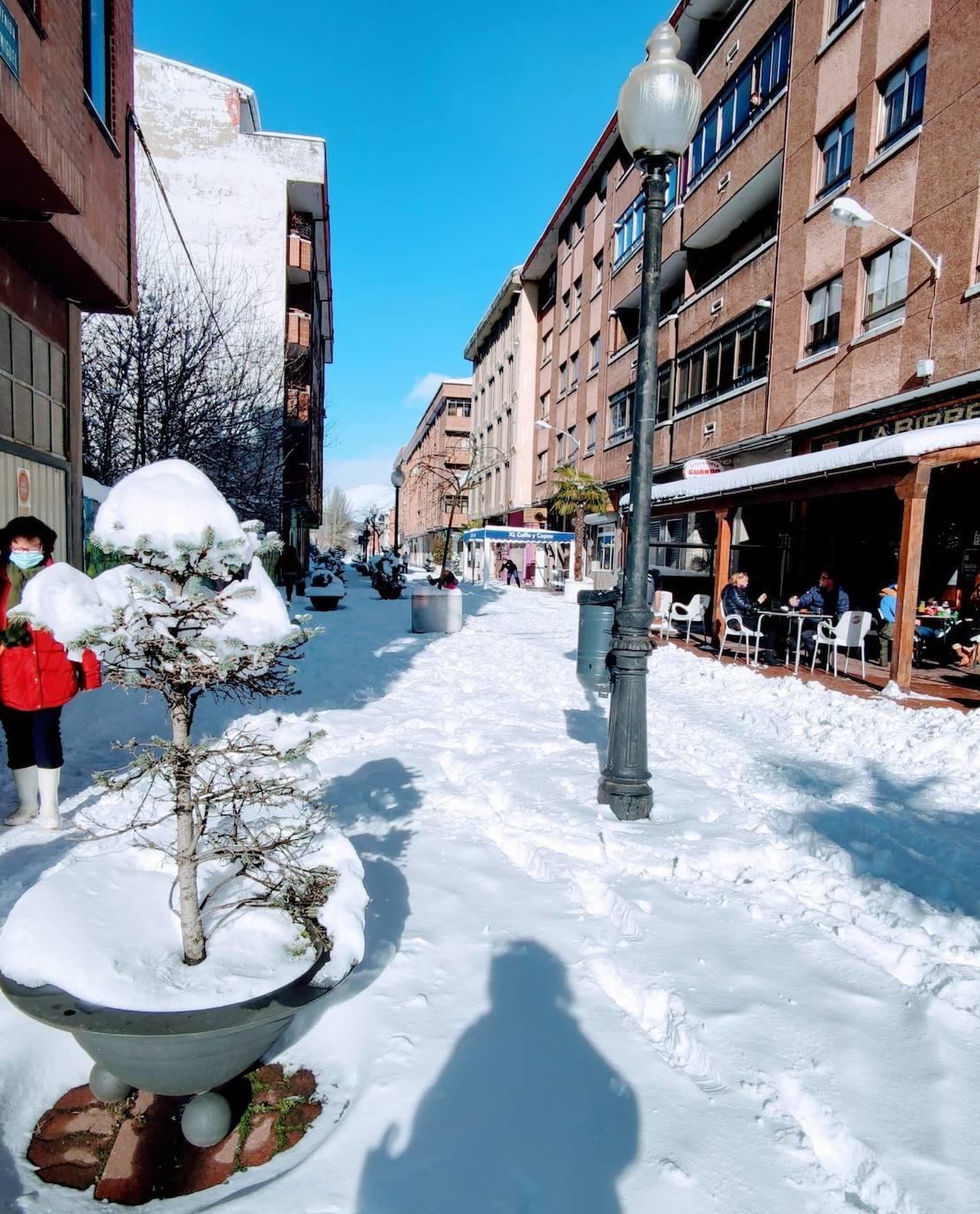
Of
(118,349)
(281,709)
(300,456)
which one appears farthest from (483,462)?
(281,709)

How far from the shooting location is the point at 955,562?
12.9 metres

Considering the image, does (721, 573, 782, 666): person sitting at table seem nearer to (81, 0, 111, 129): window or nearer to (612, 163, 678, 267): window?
(81, 0, 111, 129): window

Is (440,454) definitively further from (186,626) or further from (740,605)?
(186,626)

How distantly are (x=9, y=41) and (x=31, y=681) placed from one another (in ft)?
15.7

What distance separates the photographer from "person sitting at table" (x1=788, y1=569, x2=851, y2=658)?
37.3 ft

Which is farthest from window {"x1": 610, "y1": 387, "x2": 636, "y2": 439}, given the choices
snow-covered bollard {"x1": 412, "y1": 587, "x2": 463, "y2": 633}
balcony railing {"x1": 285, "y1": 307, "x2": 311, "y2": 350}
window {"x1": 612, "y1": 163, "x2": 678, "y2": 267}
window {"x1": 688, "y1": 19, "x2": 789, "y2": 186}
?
snow-covered bollard {"x1": 412, "y1": 587, "x2": 463, "y2": 633}

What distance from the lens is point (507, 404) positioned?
47531mm

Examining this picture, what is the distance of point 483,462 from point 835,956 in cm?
5172

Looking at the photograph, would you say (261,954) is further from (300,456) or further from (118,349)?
(300,456)

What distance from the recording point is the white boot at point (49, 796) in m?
4.08

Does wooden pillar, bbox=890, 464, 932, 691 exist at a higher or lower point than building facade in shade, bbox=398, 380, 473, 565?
lower

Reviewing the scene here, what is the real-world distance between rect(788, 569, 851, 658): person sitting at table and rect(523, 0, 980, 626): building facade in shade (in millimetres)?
1684

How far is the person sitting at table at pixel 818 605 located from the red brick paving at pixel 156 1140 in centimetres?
1022

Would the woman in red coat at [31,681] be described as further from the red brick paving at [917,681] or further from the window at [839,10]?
the window at [839,10]
